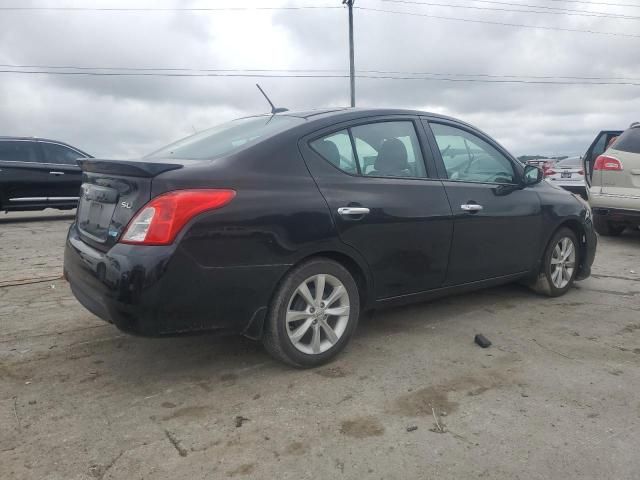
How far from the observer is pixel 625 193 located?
24.7 feet

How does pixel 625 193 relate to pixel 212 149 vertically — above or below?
below

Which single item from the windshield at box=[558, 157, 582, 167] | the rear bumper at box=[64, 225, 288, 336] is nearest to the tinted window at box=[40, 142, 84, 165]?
the rear bumper at box=[64, 225, 288, 336]

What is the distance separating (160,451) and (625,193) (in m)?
7.14

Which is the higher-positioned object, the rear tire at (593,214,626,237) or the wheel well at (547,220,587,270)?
the wheel well at (547,220,587,270)

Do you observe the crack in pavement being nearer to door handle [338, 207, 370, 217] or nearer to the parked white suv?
door handle [338, 207, 370, 217]

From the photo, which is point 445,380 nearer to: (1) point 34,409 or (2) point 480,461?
(2) point 480,461

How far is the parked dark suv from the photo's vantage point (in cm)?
1017

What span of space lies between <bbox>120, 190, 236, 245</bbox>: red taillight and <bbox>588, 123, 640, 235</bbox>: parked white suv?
656 centimetres

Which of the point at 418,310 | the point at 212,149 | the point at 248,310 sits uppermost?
the point at 212,149

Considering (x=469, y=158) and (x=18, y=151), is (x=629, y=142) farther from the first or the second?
(x=18, y=151)

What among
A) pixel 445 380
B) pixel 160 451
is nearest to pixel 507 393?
pixel 445 380

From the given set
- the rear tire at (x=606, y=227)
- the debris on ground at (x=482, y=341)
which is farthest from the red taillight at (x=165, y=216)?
the rear tire at (x=606, y=227)

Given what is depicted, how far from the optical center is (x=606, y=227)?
8789 mm

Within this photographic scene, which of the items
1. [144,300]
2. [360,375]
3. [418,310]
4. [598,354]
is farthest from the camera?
[418,310]
